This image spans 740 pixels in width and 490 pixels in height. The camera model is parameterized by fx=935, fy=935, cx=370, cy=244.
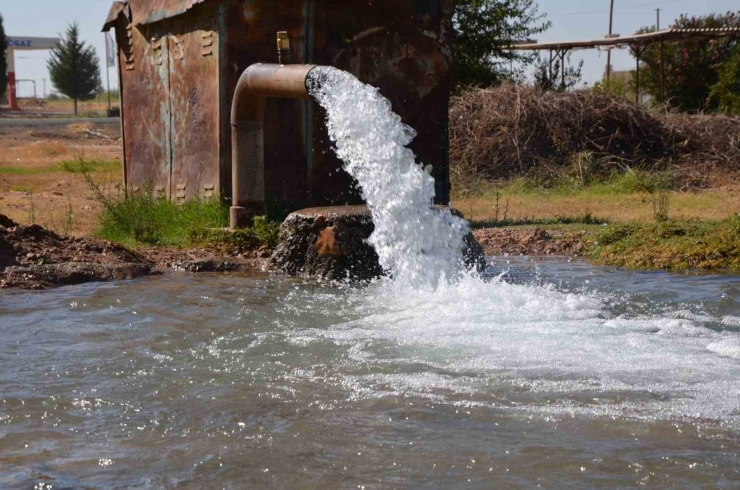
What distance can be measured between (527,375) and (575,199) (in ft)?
27.6

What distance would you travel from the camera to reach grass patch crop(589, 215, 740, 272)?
758cm

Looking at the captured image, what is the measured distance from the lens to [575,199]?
1248 cm

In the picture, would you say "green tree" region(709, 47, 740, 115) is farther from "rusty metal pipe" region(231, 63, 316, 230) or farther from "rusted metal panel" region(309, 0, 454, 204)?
"rusty metal pipe" region(231, 63, 316, 230)

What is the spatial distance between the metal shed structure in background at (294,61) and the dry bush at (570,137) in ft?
14.8

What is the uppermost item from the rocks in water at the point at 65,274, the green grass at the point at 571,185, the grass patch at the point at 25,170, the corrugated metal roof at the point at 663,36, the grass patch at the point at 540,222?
the corrugated metal roof at the point at 663,36

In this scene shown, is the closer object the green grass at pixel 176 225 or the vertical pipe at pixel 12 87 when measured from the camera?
the green grass at pixel 176 225

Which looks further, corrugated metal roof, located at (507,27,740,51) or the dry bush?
corrugated metal roof, located at (507,27,740,51)

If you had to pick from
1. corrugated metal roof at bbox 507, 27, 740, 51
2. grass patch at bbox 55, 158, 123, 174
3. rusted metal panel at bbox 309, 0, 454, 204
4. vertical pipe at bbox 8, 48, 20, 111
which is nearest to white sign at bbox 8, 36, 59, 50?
vertical pipe at bbox 8, 48, 20, 111

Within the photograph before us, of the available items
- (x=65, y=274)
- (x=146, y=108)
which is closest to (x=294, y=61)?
(x=146, y=108)

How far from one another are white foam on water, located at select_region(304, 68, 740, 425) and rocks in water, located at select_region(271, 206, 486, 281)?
0.13m

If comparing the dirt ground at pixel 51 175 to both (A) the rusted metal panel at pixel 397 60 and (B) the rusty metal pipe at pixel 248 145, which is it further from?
(A) the rusted metal panel at pixel 397 60

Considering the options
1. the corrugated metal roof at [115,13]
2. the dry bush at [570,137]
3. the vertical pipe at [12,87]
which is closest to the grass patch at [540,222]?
the dry bush at [570,137]

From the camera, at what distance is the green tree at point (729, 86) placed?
58.1ft

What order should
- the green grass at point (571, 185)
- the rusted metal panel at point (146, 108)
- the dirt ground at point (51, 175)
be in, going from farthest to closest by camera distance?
the green grass at point (571, 185), the dirt ground at point (51, 175), the rusted metal panel at point (146, 108)
